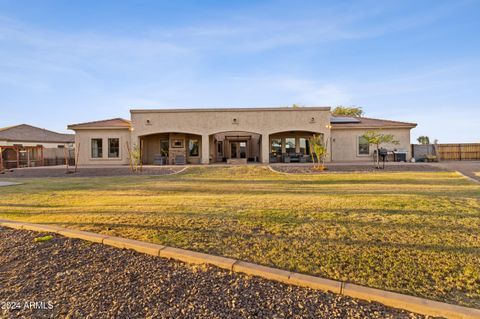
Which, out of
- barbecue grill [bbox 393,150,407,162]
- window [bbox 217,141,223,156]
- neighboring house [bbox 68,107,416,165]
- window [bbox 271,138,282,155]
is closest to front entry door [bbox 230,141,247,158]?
window [bbox 217,141,223,156]

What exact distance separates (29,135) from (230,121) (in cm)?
2733

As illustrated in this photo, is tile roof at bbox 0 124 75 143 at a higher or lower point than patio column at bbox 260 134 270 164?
higher

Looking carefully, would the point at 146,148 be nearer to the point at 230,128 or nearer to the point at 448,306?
the point at 230,128

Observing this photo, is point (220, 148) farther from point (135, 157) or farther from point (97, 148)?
point (97, 148)

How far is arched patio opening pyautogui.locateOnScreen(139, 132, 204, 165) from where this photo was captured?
21.0m

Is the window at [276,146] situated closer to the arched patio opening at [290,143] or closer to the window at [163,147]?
the arched patio opening at [290,143]

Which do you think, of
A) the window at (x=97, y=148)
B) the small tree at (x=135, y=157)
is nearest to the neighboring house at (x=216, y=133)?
the window at (x=97, y=148)

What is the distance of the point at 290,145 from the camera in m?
22.0

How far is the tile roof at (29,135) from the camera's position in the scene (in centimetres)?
2848

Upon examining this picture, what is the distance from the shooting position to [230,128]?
64.4 ft

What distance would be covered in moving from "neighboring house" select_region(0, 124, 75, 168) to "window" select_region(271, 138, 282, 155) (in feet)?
61.9

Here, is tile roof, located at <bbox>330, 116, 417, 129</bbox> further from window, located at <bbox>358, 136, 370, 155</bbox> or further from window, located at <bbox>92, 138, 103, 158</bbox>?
window, located at <bbox>92, 138, 103, 158</bbox>

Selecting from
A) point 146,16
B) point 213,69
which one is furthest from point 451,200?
point 213,69

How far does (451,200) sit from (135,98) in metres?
27.3
